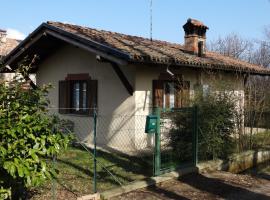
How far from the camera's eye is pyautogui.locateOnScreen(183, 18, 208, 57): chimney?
51.0 feet

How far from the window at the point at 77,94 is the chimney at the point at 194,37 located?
4523 millimetres

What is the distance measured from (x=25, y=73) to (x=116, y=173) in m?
3.35

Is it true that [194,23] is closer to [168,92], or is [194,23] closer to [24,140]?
[168,92]

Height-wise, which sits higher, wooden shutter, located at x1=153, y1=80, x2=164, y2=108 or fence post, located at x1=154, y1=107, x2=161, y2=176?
wooden shutter, located at x1=153, y1=80, x2=164, y2=108

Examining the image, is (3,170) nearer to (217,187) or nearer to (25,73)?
(25,73)

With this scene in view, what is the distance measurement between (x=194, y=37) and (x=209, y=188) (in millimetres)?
8716

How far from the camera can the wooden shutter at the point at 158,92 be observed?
12477 mm

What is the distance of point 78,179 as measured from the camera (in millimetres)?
8023

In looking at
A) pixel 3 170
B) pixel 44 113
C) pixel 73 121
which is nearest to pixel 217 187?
pixel 44 113

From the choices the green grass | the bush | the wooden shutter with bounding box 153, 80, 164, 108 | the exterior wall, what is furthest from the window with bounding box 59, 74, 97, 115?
the bush

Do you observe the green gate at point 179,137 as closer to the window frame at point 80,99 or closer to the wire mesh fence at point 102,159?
the wire mesh fence at point 102,159

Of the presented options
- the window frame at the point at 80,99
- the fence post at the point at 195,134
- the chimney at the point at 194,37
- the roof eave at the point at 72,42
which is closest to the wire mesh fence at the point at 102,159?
the window frame at the point at 80,99

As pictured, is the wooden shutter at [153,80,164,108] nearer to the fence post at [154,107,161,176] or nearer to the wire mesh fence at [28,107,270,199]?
the wire mesh fence at [28,107,270,199]

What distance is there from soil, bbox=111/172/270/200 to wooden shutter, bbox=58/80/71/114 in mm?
6498
